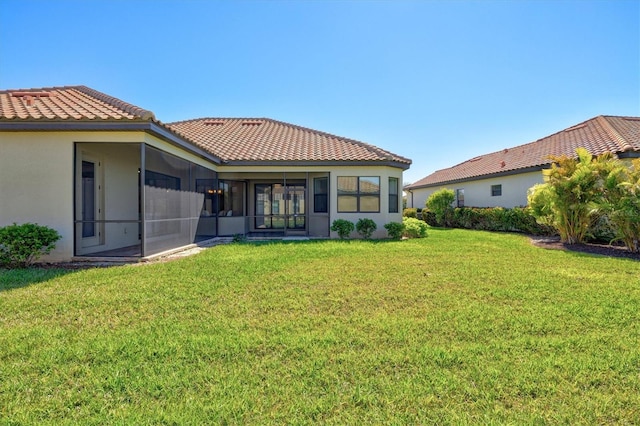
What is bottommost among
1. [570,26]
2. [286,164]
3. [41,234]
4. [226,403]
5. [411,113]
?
[226,403]

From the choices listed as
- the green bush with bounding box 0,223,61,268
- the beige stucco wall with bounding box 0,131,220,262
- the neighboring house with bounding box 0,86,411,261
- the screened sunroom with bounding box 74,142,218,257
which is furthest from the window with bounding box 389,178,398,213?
the green bush with bounding box 0,223,61,268

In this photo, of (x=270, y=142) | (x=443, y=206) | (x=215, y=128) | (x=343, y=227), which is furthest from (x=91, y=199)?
(x=443, y=206)

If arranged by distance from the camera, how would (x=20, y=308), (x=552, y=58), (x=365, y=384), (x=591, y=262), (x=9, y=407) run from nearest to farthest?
1. (x=9, y=407)
2. (x=365, y=384)
3. (x=20, y=308)
4. (x=591, y=262)
5. (x=552, y=58)

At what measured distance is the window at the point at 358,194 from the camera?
12.9 metres

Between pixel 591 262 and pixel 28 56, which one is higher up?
pixel 28 56

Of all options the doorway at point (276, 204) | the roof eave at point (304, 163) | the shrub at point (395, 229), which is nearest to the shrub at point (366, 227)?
the shrub at point (395, 229)

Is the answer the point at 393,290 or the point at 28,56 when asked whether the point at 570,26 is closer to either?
the point at 393,290

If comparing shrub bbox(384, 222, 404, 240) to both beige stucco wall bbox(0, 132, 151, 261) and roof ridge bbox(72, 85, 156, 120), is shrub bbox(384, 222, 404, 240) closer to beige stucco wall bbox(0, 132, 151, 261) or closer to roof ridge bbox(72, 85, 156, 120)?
roof ridge bbox(72, 85, 156, 120)

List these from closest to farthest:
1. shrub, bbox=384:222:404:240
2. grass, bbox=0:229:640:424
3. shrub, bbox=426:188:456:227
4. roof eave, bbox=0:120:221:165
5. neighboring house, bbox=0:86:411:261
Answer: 1. grass, bbox=0:229:640:424
2. roof eave, bbox=0:120:221:165
3. neighboring house, bbox=0:86:411:261
4. shrub, bbox=384:222:404:240
5. shrub, bbox=426:188:456:227

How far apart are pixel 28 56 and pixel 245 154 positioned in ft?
26.6

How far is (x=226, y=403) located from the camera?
2.39 meters

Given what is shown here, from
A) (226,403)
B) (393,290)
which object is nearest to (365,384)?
(226,403)

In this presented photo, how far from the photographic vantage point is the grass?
2342 millimetres

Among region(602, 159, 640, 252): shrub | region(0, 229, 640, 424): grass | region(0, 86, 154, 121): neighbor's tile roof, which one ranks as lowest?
region(0, 229, 640, 424): grass
